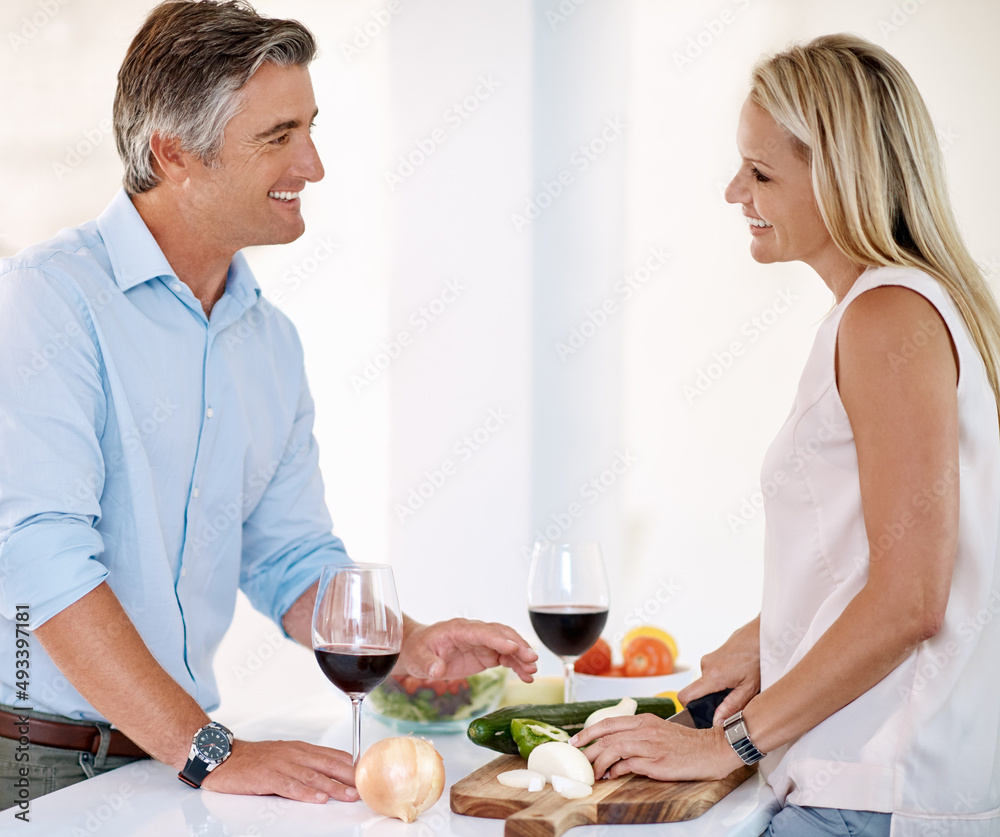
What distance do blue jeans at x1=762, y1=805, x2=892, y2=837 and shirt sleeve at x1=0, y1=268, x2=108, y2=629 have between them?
95 cm

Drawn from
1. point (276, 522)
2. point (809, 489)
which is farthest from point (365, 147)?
point (809, 489)

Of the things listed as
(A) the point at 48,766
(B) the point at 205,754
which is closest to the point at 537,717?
(B) the point at 205,754

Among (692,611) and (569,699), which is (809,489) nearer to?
(569,699)

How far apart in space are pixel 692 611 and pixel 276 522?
72.8 inches

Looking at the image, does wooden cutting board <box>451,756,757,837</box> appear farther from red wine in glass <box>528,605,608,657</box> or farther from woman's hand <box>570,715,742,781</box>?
red wine in glass <box>528,605,608,657</box>

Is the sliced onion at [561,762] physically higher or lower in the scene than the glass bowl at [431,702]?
higher

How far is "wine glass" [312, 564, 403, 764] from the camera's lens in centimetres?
119

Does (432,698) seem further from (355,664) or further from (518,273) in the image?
(518,273)

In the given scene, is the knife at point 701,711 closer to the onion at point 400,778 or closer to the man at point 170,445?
the man at point 170,445

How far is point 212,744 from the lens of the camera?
4.28ft

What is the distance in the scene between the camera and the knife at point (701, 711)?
1.45 meters

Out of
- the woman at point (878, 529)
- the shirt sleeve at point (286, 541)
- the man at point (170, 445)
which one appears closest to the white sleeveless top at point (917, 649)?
the woman at point (878, 529)

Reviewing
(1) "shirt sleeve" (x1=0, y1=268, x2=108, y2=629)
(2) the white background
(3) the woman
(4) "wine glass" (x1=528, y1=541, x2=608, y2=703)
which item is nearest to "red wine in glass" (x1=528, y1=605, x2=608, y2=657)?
(4) "wine glass" (x1=528, y1=541, x2=608, y2=703)

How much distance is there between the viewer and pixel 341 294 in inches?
142
